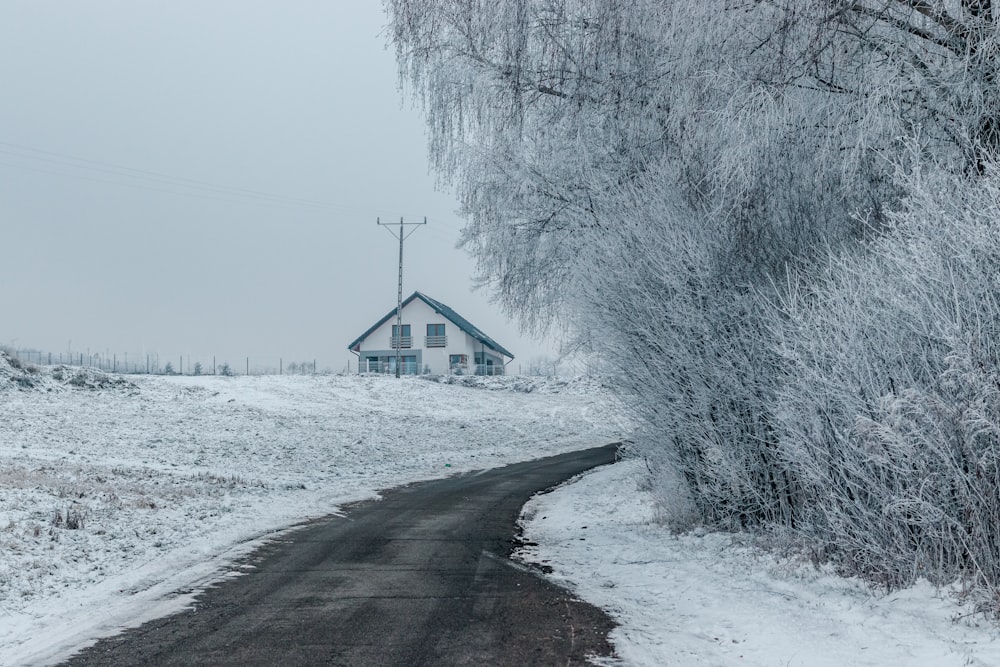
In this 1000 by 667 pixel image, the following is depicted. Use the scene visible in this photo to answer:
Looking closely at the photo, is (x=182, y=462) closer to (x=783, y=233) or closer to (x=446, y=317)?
(x=783, y=233)

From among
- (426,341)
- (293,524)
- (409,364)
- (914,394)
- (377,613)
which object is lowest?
(293,524)

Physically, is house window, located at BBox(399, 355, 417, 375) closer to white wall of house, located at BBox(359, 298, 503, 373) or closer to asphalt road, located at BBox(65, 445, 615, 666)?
white wall of house, located at BBox(359, 298, 503, 373)

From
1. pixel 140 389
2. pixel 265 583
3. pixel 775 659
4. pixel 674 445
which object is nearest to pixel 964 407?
pixel 775 659

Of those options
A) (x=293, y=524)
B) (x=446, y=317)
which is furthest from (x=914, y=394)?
(x=446, y=317)

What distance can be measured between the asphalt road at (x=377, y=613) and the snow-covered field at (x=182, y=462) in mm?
583

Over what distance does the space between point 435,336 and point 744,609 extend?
184ft

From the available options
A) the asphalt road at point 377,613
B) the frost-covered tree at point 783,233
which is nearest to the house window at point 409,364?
the frost-covered tree at point 783,233

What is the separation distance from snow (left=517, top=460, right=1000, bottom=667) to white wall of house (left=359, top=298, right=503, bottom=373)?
2032 inches

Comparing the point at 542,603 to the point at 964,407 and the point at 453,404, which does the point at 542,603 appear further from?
the point at 453,404

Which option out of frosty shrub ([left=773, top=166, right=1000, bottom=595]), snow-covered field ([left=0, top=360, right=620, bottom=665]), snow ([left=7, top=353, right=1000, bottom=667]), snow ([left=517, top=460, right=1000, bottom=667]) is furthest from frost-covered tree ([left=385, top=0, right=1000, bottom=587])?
snow-covered field ([left=0, top=360, right=620, bottom=665])

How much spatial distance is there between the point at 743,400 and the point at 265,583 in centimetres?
511

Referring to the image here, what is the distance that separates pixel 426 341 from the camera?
6241cm

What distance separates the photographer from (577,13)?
9.62m

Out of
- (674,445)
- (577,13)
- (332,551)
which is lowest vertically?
(332,551)
